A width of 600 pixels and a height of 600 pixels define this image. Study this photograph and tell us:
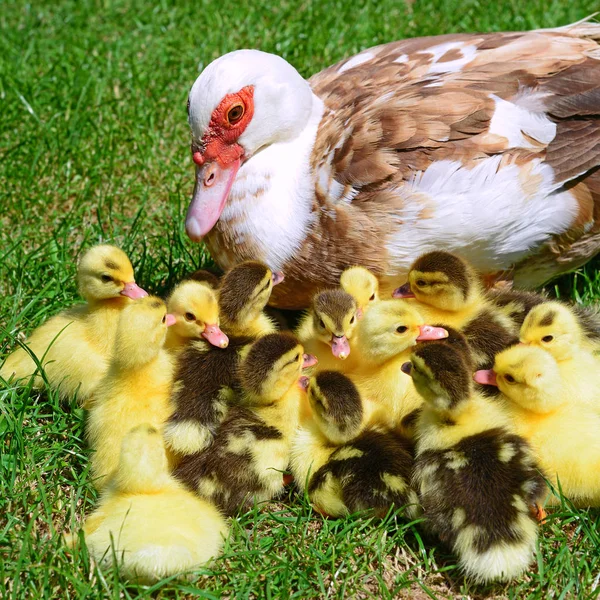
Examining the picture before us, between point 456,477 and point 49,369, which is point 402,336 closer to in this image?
point 456,477

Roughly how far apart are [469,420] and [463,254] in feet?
3.14

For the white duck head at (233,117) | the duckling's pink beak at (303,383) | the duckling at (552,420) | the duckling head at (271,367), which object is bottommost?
the duckling at (552,420)

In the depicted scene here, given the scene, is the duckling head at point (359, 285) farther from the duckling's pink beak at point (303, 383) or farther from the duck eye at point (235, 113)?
the duck eye at point (235, 113)

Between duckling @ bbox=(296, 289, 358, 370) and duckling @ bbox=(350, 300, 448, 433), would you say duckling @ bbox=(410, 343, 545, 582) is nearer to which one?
duckling @ bbox=(350, 300, 448, 433)

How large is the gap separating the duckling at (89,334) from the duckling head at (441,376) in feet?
4.04

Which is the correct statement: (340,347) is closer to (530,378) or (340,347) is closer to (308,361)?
(308,361)

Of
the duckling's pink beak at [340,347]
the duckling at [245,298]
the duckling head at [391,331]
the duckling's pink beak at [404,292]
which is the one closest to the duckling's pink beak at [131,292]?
the duckling at [245,298]

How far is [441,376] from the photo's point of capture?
3.06 m

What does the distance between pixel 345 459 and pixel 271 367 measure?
0.43m

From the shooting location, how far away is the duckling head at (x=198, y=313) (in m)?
3.50

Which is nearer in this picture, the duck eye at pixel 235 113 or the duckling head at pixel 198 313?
the duckling head at pixel 198 313

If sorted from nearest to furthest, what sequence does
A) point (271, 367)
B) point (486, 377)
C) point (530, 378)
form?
point (530, 378) → point (271, 367) → point (486, 377)

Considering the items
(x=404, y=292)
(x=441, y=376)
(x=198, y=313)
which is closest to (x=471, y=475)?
(x=441, y=376)

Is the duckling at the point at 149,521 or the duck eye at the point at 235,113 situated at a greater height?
the duck eye at the point at 235,113
